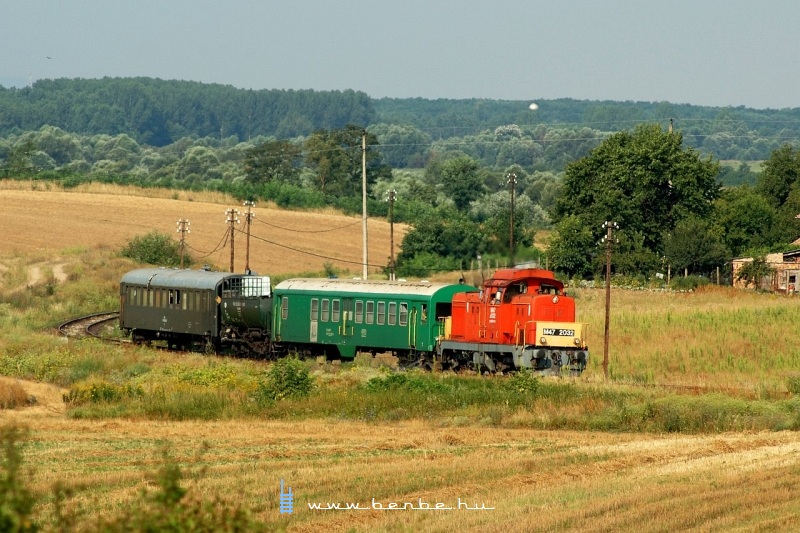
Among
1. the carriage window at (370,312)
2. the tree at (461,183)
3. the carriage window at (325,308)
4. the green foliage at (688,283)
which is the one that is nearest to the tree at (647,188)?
the green foliage at (688,283)

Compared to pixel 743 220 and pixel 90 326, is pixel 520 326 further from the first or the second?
pixel 743 220

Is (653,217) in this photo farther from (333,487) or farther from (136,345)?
(333,487)

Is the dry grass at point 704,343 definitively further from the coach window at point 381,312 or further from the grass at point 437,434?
the coach window at point 381,312

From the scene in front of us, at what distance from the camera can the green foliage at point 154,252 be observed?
85000mm

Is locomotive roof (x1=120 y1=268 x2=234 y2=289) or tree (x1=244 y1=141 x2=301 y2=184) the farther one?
tree (x1=244 y1=141 x2=301 y2=184)

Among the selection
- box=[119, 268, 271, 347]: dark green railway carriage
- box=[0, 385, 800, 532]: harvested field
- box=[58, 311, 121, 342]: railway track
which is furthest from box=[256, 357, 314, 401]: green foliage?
box=[58, 311, 121, 342]: railway track

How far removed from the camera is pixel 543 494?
19.8 m

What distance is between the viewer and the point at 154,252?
3369 inches

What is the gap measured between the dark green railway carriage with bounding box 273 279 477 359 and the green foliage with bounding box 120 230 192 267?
39.3 meters

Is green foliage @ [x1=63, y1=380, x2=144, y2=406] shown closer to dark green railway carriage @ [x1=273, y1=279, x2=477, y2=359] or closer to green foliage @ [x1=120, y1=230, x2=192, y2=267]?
dark green railway carriage @ [x1=273, y1=279, x2=477, y2=359]

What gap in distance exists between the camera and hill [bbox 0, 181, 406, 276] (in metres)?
92.2

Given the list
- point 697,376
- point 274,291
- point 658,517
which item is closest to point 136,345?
point 274,291

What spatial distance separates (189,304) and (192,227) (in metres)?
53.3

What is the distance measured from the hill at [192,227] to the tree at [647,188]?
58.0 feet
